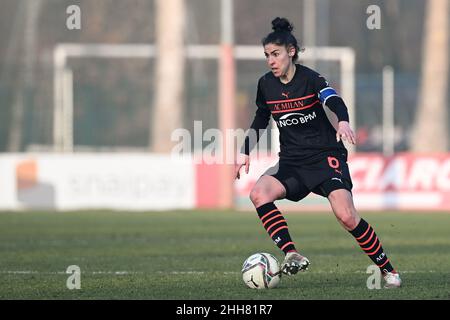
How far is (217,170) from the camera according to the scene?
24.2 m

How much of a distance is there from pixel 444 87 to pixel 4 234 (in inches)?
671

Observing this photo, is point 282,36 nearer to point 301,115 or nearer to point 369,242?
point 301,115

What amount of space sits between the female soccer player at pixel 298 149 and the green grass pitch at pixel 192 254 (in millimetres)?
453

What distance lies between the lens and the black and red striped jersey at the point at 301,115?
30.9 feet

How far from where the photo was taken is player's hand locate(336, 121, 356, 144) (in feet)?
28.0

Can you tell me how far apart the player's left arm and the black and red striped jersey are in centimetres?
1

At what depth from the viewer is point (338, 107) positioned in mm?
9078
